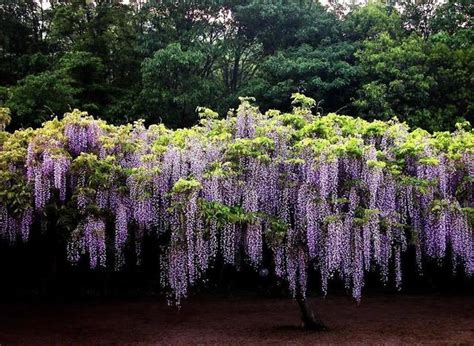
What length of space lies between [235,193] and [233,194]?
0.12 feet

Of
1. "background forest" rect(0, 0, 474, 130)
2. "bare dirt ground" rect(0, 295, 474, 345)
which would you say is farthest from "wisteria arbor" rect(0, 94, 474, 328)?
"background forest" rect(0, 0, 474, 130)

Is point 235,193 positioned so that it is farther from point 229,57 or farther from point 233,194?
point 229,57

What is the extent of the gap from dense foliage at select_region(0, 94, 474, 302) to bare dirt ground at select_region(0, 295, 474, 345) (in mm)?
1200

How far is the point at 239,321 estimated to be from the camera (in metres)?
11.1

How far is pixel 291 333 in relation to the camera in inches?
374

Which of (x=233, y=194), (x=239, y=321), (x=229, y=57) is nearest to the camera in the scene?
(x=233, y=194)

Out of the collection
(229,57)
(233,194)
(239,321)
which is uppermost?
(229,57)

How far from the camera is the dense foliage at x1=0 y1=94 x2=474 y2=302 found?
27.8ft

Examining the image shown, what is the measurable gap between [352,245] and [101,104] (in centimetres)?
1368

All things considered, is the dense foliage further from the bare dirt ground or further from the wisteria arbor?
the bare dirt ground

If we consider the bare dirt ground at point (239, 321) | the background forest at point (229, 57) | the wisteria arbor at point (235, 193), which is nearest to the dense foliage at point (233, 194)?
the wisteria arbor at point (235, 193)

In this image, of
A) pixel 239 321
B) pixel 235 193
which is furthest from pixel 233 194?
pixel 239 321

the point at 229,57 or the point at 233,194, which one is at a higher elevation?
the point at 229,57

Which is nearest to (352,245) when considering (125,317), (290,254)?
(290,254)
